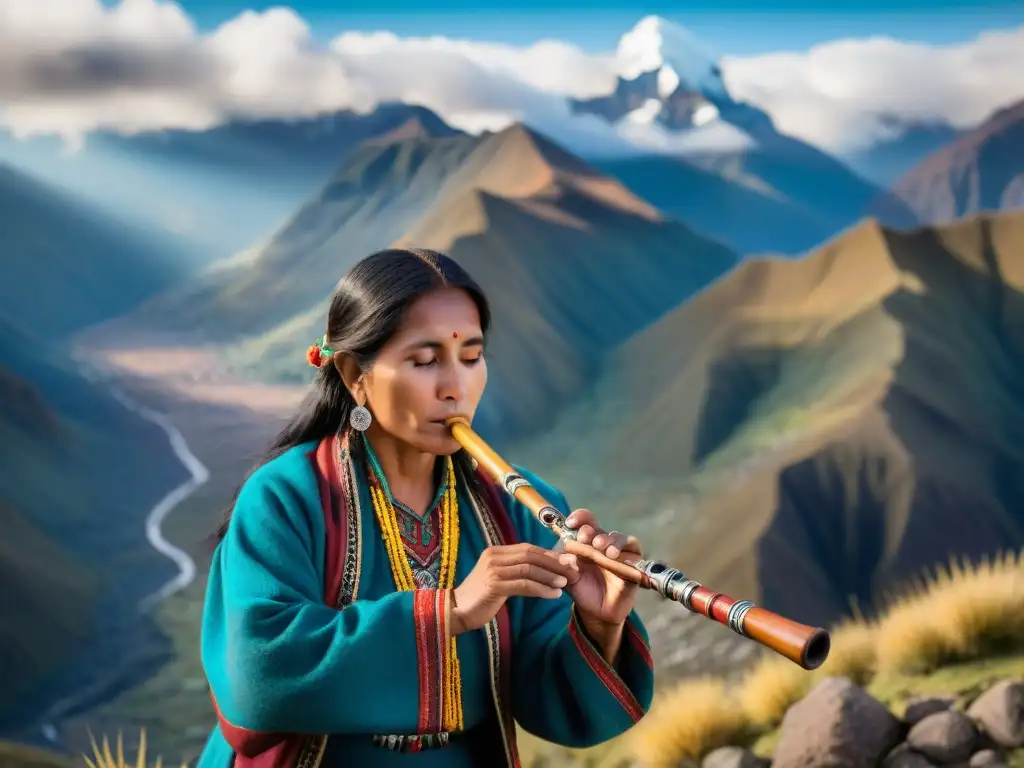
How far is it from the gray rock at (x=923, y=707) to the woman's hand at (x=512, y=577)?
71.8 inches

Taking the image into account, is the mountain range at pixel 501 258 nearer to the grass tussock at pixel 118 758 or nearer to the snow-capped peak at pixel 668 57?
the snow-capped peak at pixel 668 57

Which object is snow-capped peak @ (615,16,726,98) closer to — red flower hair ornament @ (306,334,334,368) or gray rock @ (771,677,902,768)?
gray rock @ (771,677,902,768)

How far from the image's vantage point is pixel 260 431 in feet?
22.1

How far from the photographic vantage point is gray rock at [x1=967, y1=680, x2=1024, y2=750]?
2523 millimetres

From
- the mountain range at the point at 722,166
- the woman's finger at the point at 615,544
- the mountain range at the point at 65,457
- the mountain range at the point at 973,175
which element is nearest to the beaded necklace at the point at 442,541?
the woman's finger at the point at 615,544

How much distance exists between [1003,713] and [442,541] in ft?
5.64

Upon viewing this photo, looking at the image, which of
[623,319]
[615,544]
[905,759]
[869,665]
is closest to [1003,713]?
[905,759]

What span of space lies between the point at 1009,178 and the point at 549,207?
3.95 meters

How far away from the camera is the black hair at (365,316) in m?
1.43

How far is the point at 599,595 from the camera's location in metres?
1.40

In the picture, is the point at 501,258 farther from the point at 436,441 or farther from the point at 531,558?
the point at 531,558

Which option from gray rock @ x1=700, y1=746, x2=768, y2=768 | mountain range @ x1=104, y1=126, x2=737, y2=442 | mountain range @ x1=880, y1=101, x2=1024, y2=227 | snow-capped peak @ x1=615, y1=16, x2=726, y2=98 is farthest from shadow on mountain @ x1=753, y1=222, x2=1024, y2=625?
gray rock @ x1=700, y1=746, x2=768, y2=768

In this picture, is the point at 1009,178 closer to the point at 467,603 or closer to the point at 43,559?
the point at 43,559

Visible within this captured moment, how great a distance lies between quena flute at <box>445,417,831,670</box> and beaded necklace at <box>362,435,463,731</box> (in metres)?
0.14
